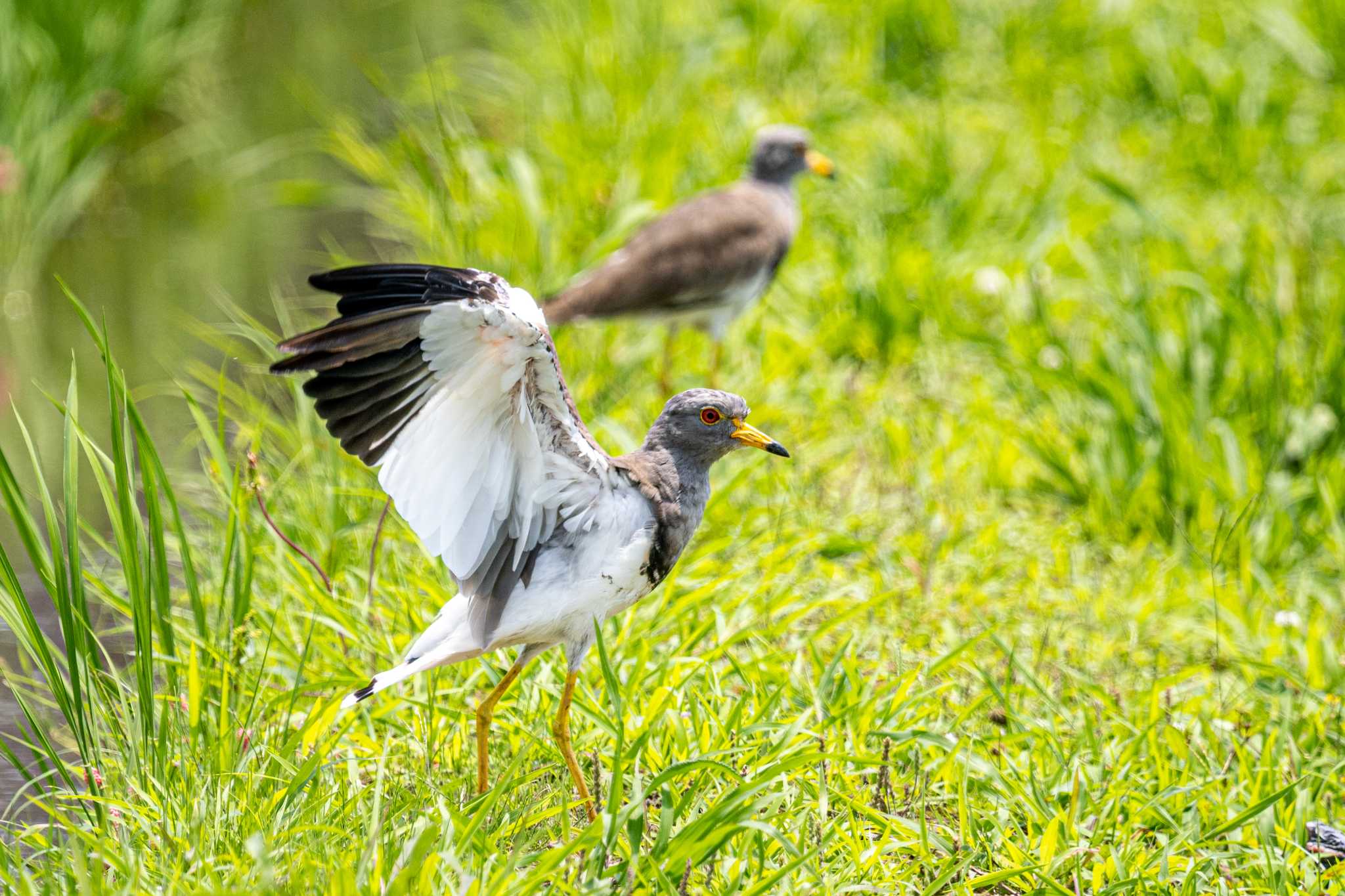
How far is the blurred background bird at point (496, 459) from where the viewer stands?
289 cm

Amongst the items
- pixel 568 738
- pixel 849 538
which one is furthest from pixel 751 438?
pixel 849 538

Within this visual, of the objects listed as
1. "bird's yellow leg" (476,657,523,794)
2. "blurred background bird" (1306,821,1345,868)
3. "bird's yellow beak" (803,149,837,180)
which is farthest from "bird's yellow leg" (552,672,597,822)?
"bird's yellow beak" (803,149,837,180)

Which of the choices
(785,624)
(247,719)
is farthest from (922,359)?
(247,719)

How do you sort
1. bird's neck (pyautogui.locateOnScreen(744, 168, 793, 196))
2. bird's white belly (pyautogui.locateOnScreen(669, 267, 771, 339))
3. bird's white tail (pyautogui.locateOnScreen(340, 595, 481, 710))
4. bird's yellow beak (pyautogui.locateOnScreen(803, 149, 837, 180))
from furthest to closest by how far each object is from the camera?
bird's yellow beak (pyautogui.locateOnScreen(803, 149, 837, 180)) < bird's neck (pyautogui.locateOnScreen(744, 168, 793, 196)) < bird's white belly (pyautogui.locateOnScreen(669, 267, 771, 339)) < bird's white tail (pyautogui.locateOnScreen(340, 595, 481, 710))

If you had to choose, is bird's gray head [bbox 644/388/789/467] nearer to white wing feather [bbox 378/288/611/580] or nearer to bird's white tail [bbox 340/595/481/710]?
white wing feather [bbox 378/288/611/580]

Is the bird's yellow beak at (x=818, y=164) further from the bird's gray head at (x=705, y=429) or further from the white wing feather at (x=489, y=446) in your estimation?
the white wing feather at (x=489, y=446)

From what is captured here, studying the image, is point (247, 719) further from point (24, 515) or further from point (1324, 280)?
point (1324, 280)

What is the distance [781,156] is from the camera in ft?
20.9

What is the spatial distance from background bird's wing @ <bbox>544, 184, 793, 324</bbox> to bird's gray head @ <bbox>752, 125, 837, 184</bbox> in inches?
12.4

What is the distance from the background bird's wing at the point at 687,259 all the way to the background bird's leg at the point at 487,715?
6.50ft

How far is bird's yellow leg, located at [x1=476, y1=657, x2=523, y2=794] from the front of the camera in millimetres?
3221

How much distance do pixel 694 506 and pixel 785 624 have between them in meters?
0.58

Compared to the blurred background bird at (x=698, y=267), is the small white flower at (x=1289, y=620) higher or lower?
lower

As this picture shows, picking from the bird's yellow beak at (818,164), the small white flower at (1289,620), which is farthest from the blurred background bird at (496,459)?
the bird's yellow beak at (818,164)
